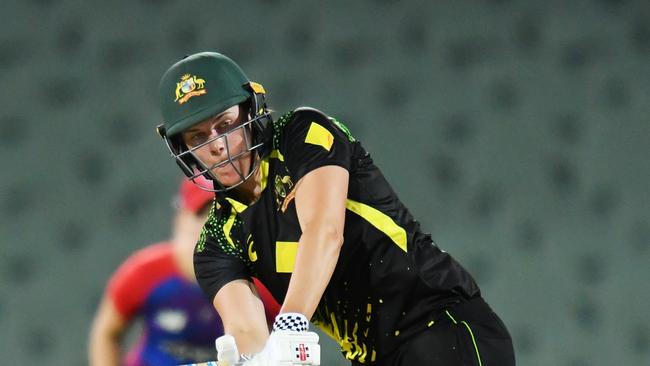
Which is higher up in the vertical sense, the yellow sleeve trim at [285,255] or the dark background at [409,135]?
the dark background at [409,135]

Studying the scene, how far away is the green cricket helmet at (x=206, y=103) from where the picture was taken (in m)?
2.14

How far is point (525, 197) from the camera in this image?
17.4ft

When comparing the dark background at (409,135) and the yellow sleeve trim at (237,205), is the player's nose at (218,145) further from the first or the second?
the dark background at (409,135)

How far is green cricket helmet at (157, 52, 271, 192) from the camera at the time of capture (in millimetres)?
2137

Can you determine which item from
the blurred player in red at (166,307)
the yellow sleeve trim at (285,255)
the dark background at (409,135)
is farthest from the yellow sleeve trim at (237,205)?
the dark background at (409,135)

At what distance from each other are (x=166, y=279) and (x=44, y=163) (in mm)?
1354

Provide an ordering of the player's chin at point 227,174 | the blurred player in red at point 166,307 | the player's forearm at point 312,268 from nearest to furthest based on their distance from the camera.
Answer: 1. the player's forearm at point 312,268
2. the player's chin at point 227,174
3. the blurred player in red at point 166,307

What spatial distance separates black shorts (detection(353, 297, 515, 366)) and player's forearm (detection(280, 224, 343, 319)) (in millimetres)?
312

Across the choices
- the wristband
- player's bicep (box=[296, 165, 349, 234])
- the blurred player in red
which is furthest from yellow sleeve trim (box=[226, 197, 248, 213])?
the blurred player in red

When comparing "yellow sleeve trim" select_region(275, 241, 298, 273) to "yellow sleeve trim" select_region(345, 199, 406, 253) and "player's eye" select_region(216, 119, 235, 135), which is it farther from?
"player's eye" select_region(216, 119, 235, 135)

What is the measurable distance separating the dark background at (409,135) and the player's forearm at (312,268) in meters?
3.03

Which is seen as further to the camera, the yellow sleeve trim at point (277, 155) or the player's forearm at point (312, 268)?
the yellow sleeve trim at point (277, 155)

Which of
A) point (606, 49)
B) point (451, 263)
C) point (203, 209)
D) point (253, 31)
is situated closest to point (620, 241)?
point (606, 49)

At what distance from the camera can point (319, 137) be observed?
2.10 metres
